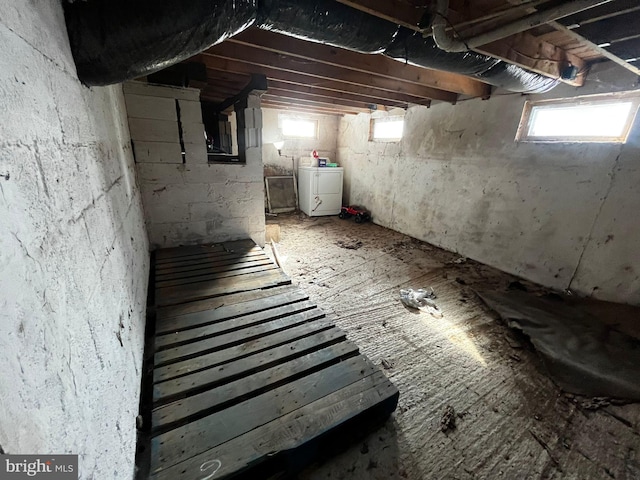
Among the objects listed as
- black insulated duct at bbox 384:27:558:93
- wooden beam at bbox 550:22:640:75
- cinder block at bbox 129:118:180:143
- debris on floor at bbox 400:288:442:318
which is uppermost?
wooden beam at bbox 550:22:640:75

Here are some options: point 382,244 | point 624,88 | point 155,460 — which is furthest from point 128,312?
point 624,88

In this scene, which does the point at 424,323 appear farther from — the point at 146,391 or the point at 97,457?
the point at 97,457

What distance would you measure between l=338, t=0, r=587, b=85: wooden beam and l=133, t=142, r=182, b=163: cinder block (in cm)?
225

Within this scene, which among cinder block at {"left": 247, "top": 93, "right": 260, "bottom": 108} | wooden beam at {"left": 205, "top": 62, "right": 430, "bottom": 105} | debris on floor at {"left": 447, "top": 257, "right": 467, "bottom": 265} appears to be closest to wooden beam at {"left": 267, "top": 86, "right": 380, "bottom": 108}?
wooden beam at {"left": 205, "top": 62, "right": 430, "bottom": 105}

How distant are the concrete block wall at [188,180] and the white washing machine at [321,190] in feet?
7.60

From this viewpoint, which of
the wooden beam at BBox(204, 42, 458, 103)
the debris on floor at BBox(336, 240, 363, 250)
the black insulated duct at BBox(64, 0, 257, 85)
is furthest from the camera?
the debris on floor at BBox(336, 240, 363, 250)

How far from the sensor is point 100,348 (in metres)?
0.83

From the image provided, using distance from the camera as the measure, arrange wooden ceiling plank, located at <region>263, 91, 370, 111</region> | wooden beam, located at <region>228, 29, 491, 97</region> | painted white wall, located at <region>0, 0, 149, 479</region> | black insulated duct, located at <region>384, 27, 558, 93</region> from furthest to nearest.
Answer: wooden ceiling plank, located at <region>263, 91, 370, 111</region>
wooden beam, located at <region>228, 29, 491, 97</region>
black insulated duct, located at <region>384, 27, 558, 93</region>
painted white wall, located at <region>0, 0, 149, 479</region>

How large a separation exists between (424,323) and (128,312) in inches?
86.1

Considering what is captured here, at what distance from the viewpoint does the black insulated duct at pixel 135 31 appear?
974 millimetres

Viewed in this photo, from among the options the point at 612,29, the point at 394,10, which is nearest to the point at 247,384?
the point at 394,10

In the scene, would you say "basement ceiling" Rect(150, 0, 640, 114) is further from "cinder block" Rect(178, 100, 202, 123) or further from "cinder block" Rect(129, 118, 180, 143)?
"cinder block" Rect(129, 118, 180, 143)

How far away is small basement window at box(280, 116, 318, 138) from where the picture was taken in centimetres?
581

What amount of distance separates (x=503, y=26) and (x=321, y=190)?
4.17 m
